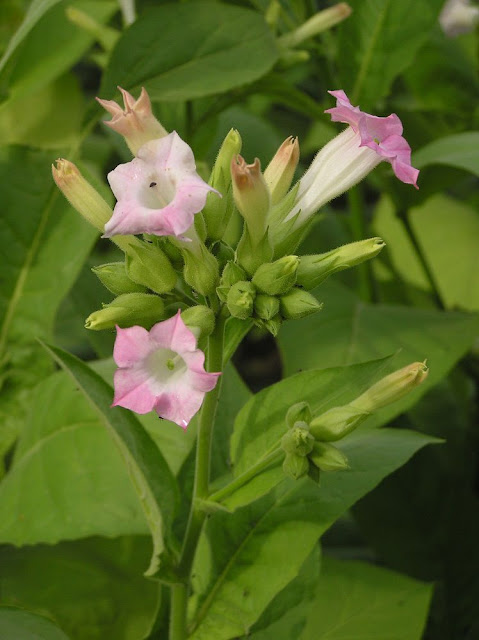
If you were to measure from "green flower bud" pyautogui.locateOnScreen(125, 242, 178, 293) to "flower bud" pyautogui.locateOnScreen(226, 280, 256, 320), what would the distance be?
0.05m

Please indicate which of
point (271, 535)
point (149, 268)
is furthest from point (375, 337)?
point (149, 268)

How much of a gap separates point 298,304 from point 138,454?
18 cm

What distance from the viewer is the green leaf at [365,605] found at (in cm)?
84

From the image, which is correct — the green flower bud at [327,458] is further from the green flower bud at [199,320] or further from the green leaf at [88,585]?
the green leaf at [88,585]

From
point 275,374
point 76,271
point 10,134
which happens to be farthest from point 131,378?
point 275,374

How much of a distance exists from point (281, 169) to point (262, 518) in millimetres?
286

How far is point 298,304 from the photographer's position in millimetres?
563

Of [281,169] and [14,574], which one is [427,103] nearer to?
[281,169]

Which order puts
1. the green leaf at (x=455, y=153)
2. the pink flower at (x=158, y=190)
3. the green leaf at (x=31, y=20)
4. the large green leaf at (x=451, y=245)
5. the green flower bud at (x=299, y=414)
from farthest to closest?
1. the large green leaf at (x=451, y=245)
2. the green leaf at (x=455, y=153)
3. the green leaf at (x=31, y=20)
4. the green flower bud at (x=299, y=414)
5. the pink flower at (x=158, y=190)

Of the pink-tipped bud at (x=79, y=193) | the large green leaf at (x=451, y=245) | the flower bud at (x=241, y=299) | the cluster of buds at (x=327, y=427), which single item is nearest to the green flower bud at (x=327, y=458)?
the cluster of buds at (x=327, y=427)

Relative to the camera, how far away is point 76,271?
0.93 m

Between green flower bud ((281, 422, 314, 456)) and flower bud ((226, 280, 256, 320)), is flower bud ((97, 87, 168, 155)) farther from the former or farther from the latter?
green flower bud ((281, 422, 314, 456))

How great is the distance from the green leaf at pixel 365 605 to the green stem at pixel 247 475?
271mm

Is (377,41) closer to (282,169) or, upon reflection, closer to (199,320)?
(282,169)
